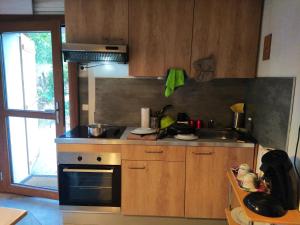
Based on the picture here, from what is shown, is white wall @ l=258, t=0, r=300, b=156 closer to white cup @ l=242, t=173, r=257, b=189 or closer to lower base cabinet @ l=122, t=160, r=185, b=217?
white cup @ l=242, t=173, r=257, b=189

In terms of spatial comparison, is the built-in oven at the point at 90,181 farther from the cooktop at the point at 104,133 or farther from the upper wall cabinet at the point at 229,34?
the upper wall cabinet at the point at 229,34

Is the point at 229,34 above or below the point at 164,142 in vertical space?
above

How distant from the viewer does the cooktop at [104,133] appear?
2275 mm

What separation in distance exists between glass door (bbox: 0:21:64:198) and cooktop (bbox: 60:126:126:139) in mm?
349

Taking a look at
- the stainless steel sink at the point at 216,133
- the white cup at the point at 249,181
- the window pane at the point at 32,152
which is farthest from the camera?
the window pane at the point at 32,152

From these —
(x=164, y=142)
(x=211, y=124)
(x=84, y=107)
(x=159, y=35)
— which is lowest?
(x=164, y=142)

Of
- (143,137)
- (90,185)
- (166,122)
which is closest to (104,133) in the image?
(143,137)

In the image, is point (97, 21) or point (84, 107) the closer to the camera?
point (97, 21)

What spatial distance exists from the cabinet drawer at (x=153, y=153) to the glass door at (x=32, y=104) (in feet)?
3.26

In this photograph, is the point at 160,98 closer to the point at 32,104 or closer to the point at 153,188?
the point at 153,188

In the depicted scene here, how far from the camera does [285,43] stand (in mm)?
1706

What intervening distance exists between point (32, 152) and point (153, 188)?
1.69 metres

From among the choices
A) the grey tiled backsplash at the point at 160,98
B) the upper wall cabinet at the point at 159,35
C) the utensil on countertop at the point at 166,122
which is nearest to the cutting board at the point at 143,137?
the utensil on countertop at the point at 166,122

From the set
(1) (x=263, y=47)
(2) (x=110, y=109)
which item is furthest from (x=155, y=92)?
(1) (x=263, y=47)
